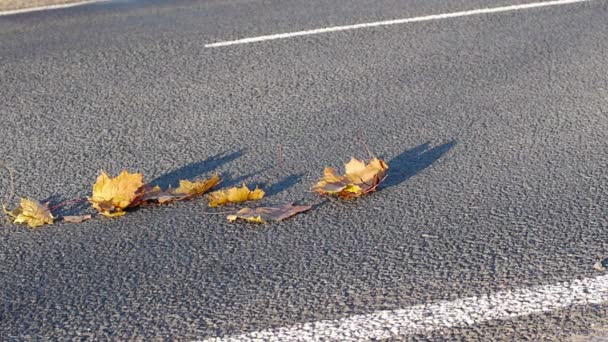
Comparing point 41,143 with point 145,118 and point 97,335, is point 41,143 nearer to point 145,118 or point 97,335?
point 145,118

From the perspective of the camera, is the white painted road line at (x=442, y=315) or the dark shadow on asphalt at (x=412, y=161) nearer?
the white painted road line at (x=442, y=315)

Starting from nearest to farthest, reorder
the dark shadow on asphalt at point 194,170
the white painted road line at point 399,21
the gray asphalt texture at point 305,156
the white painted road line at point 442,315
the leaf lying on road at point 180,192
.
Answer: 1. the white painted road line at point 442,315
2. the gray asphalt texture at point 305,156
3. the leaf lying on road at point 180,192
4. the dark shadow on asphalt at point 194,170
5. the white painted road line at point 399,21

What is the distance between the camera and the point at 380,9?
662cm

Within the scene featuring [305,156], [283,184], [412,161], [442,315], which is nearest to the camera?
[442,315]

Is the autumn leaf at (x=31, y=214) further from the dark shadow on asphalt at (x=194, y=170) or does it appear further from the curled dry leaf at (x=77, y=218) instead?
the dark shadow on asphalt at (x=194, y=170)

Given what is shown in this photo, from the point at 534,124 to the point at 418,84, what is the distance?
2.74 feet

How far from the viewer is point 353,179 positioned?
146 inches

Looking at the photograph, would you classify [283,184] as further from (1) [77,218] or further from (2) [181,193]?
(1) [77,218]

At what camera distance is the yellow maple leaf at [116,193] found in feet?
12.0

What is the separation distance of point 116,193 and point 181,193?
23 cm

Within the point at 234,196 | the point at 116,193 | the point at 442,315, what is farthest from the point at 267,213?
the point at 442,315

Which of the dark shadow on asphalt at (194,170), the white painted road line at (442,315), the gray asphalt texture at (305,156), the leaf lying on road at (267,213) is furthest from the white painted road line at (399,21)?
the white painted road line at (442,315)

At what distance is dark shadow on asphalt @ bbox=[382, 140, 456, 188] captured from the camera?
380cm

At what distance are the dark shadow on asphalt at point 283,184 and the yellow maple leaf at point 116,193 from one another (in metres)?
0.47
